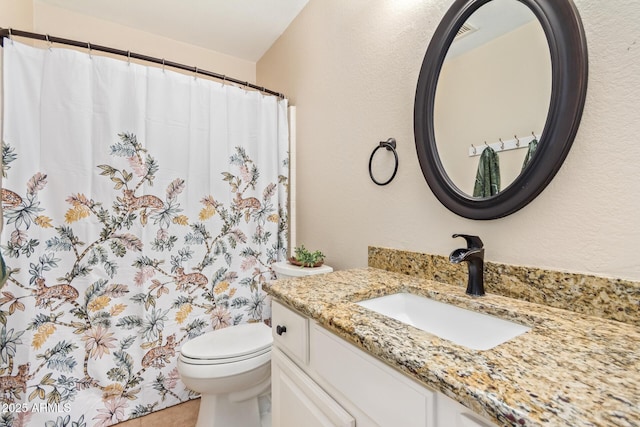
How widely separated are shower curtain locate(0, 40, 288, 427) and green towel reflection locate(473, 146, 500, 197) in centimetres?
136

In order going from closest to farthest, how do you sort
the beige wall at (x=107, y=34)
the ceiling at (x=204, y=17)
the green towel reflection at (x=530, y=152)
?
1. the green towel reflection at (x=530, y=152)
2. the beige wall at (x=107, y=34)
3. the ceiling at (x=204, y=17)

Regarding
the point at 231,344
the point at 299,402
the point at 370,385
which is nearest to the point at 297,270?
the point at 231,344

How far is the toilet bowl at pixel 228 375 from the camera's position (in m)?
1.31

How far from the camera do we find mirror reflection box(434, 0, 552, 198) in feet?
2.77

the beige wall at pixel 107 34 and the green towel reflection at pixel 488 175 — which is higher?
the beige wall at pixel 107 34

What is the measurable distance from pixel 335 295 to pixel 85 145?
152cm

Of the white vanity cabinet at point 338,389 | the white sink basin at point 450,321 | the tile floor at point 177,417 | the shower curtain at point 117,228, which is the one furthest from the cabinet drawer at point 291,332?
the shower curtain at point 117,228

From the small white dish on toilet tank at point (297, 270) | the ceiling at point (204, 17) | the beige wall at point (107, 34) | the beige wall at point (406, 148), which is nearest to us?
the beige wall at point (406, 148)

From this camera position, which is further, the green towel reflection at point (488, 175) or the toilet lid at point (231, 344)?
the toilet lid at point (231, 344)

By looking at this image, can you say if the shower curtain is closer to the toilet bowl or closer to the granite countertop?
the toilet bowl

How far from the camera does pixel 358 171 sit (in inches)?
59.1

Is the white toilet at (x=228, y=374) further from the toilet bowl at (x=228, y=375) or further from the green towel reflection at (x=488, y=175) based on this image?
the green towel reflection at (x=488, y=175)

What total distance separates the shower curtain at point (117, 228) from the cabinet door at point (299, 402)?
0.96 meters

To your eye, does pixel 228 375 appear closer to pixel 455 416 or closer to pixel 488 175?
pixel 455 416
